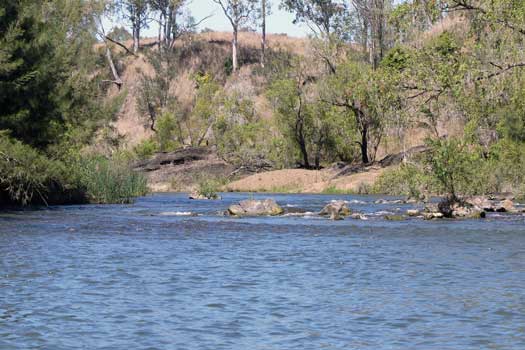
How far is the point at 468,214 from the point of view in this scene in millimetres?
34312

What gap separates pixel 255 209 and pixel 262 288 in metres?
22.0

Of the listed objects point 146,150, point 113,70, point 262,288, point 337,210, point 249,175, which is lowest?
point 262,288

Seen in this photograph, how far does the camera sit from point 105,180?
46250 mm

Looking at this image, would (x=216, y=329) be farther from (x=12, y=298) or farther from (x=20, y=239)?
(x=20, y=239)

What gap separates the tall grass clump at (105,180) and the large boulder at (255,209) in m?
9.88

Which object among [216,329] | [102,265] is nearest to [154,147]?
[102,265]

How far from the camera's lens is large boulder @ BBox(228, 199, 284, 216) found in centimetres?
3819

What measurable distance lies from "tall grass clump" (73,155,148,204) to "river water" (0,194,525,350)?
15.3 m

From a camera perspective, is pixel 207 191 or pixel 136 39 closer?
pixel 207 191

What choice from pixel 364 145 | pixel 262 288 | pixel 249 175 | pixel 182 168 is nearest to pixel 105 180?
pixel 249 175

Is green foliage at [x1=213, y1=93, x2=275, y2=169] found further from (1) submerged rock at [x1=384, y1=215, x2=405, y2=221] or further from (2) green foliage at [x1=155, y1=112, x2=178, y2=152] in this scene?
(1) submerged rock at [x1=384, y1=215, x2=405, y2=221]

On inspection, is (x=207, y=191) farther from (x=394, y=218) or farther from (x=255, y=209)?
(x=394, y=218)

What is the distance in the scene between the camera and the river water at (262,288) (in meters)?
12.3

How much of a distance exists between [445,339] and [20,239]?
Result: 656 inches
